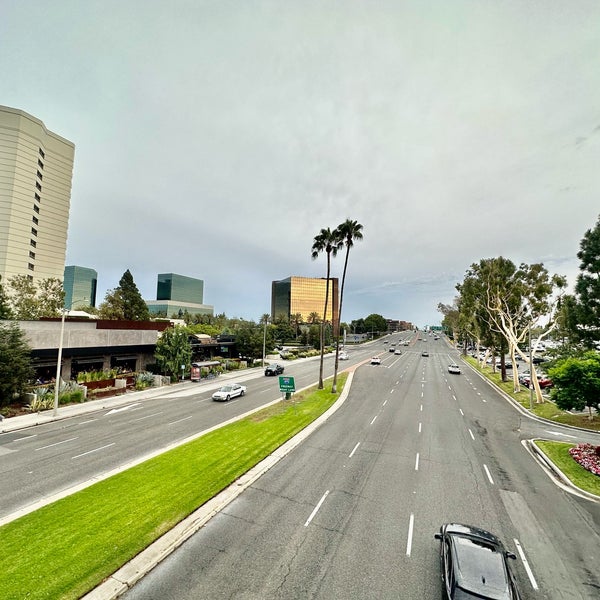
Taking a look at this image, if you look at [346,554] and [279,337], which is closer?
[346,554]

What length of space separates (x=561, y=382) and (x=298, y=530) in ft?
58.8

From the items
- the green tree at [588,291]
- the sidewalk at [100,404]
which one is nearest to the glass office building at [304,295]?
the sidewalk at [100,404]

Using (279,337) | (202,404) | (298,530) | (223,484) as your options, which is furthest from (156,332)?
(279,337)

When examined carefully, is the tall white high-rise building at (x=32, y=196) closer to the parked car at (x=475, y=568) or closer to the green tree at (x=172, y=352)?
the green tree at (x=172, y=352)

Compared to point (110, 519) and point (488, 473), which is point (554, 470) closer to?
point (488, 473)

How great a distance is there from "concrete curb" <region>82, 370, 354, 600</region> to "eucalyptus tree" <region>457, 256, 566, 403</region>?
30.2m

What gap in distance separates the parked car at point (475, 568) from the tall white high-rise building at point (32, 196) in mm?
107951

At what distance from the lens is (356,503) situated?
1280cm

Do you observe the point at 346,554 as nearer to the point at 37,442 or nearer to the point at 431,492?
the point at 431,492

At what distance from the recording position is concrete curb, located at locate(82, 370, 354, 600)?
8241mm

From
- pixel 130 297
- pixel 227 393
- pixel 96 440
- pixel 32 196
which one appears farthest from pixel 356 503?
pixel 32 196

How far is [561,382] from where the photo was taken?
748 inches

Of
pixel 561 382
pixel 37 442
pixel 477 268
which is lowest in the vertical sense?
pixel 37 442

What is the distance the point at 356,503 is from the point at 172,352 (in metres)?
32.9
